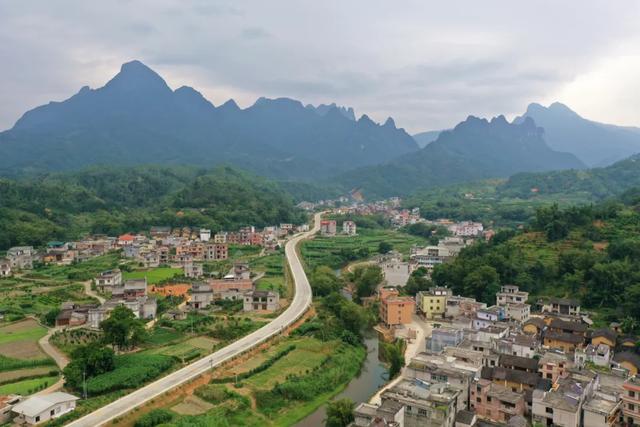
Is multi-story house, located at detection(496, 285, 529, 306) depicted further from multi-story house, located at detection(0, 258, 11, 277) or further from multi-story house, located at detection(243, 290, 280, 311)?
multi-story house, located at detection(0, 258, 11, 277)

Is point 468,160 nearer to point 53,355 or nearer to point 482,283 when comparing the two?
point 482,283

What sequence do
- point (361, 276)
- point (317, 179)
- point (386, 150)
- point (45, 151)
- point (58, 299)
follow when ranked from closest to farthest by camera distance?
point (58, 299) < point (361, 276) < point (45, 151) < point (317, 179) < point (386, 150)

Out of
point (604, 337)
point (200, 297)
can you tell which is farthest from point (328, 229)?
point (604, 337)

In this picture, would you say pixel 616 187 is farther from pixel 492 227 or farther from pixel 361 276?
pixel 361 276

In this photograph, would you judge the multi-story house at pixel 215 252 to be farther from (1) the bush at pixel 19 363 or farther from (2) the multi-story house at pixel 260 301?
(1) the bush at pixel 19 363

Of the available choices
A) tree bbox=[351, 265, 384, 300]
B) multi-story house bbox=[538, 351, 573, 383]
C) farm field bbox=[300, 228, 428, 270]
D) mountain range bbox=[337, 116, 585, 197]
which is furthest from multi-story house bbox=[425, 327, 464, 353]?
mountain range bbox=[337, 116, 585, 197]

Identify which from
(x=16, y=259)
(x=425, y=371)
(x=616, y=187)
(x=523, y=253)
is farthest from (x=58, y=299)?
(x=616, y=187)
